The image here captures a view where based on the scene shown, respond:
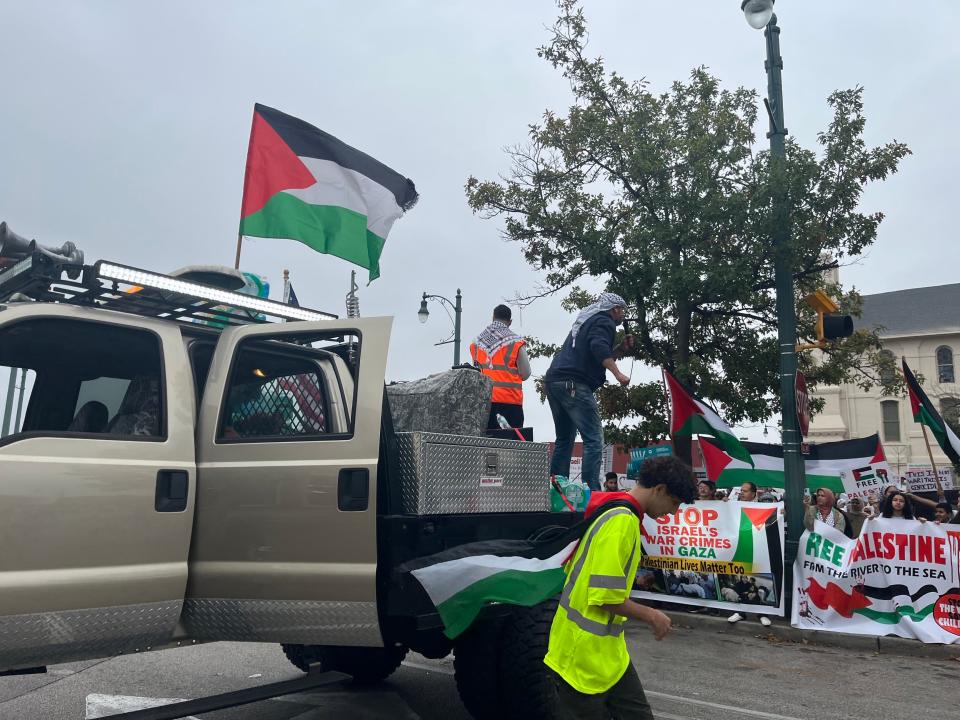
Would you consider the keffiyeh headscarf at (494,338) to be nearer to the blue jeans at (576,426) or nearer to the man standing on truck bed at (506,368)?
the man standing on truck bed at (506,368)

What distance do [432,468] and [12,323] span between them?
6.84 ft

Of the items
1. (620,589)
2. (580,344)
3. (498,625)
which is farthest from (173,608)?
(580,344)

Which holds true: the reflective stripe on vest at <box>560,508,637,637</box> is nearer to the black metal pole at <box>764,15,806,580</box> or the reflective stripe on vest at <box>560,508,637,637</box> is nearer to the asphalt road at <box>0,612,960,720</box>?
the asphalt road at <box>0,612,960,720</box>

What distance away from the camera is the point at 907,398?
64062 mm

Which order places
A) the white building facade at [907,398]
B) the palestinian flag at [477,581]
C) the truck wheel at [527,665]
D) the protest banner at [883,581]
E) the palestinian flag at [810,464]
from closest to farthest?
the palestinian flag at [477,581], the truck wheel at [527,665], the protest banner at [883,581], the palestinian flag at [810,464], the white building facade at [907,398]

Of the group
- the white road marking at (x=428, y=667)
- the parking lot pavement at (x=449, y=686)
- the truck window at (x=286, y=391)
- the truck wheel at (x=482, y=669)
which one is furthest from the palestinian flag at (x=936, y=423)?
the truck window at (x=286, y=391)

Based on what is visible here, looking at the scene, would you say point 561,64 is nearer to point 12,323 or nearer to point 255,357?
point 255,357

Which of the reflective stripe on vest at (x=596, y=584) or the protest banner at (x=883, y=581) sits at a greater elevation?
the reflective stripe on vest at (x=596, y=584)

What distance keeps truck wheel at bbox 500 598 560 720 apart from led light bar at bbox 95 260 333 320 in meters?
2.15

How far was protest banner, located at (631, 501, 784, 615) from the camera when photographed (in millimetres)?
9836

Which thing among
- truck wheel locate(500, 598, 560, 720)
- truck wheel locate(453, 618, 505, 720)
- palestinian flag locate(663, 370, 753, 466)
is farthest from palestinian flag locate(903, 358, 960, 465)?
truck wheel locate(453, 618, 505, 720)

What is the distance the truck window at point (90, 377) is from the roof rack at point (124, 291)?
179 mm

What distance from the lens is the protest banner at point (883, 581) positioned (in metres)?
8.77

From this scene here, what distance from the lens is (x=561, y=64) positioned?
16984mm
